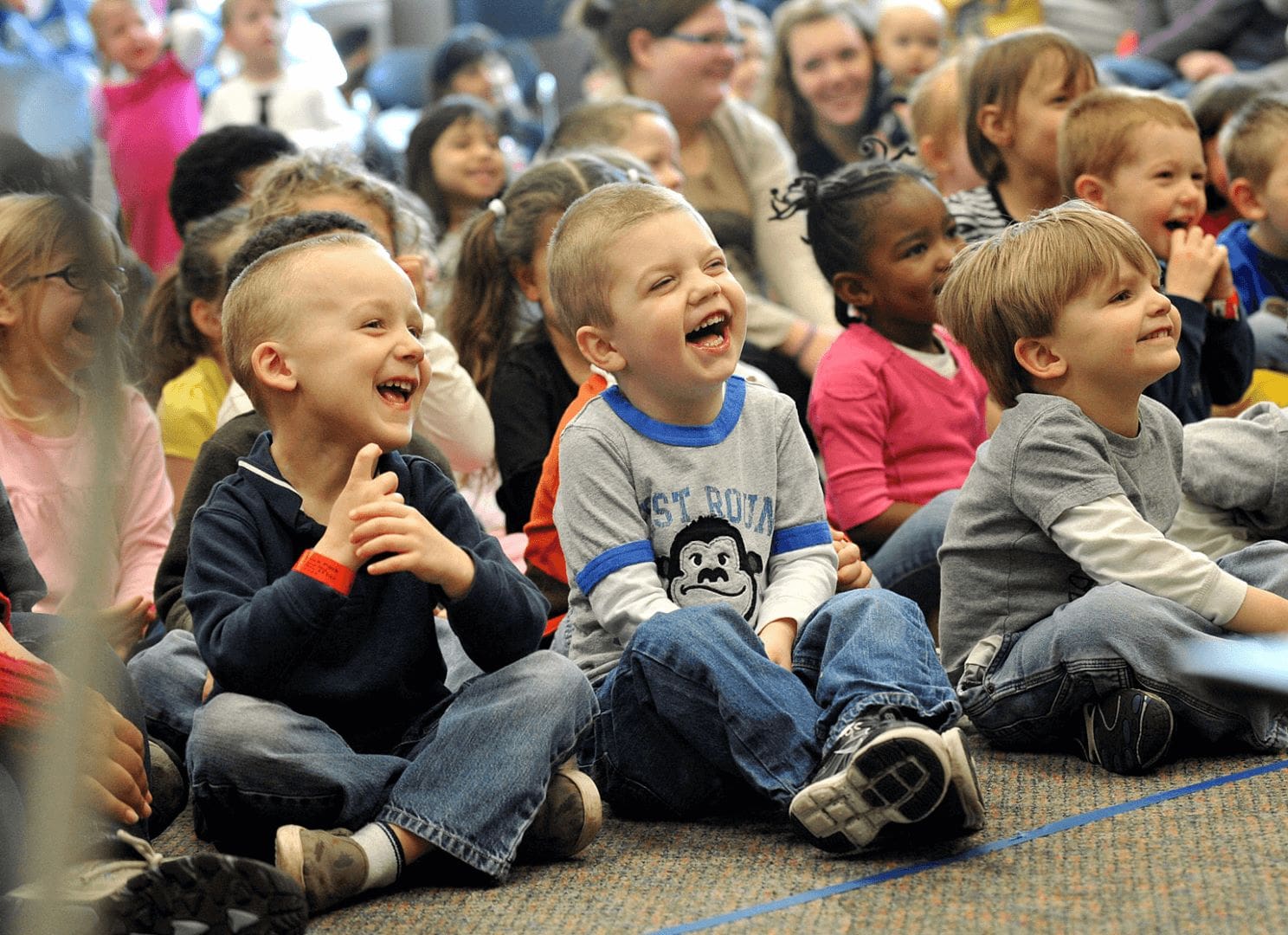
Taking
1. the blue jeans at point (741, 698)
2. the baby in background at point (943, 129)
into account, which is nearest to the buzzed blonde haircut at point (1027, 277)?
the blue jeans at point (741, 698)

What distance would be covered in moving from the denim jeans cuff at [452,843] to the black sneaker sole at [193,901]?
0.19 m

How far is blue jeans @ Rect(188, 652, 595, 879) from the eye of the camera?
1.16 metres

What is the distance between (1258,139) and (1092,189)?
16.7 inches

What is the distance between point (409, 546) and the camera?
3.78ft

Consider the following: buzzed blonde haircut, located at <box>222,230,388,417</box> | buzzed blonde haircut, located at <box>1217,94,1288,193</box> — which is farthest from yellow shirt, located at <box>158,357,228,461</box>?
buzzed blonde haircut, located at <box>1217,94,1288,193</box>

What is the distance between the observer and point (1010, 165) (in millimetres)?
2311

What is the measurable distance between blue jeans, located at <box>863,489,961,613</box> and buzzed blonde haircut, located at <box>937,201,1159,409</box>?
24cm

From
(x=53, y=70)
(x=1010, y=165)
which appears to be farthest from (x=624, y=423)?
(x=1010, y=165)

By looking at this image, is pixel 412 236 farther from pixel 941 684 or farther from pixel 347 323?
pixel 941 684

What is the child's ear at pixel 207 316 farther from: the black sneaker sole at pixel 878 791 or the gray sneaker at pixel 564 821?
the black sneaker sole at pixel 878 791

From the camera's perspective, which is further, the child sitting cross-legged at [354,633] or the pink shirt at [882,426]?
the pink shirt at [882,426]

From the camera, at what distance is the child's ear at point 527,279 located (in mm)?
1981

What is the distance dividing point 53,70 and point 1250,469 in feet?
4.54

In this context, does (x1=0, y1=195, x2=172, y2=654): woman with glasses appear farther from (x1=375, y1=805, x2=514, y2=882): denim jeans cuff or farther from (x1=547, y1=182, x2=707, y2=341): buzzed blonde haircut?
(x1=547, y1=182, x2=707, y2=341): buzzed blonde haircut
